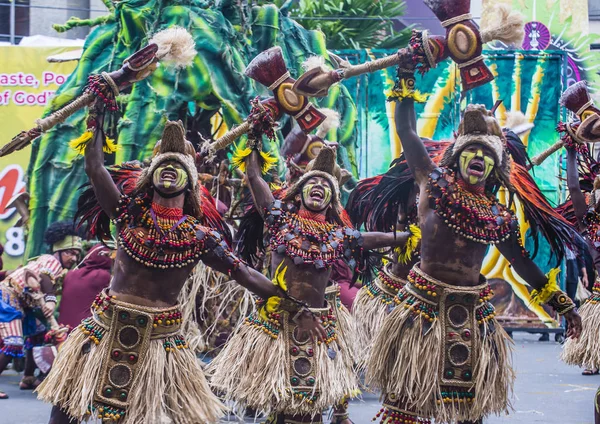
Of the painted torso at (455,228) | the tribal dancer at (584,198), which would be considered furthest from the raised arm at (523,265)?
the tribal dancer at (584,198)

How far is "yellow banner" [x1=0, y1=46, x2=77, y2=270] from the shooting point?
12.6 meters

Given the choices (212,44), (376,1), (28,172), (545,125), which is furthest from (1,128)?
(376,1)

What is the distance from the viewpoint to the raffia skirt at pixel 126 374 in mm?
5035

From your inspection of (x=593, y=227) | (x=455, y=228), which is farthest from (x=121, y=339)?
(x=593, y=227)

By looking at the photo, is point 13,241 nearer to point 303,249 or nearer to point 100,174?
point 303,249

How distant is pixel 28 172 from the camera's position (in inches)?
459

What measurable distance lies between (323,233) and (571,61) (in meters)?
15.8

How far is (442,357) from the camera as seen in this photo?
215 inches

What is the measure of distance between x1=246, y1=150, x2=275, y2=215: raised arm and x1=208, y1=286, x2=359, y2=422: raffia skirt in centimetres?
69

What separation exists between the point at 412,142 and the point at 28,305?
16.3 ft

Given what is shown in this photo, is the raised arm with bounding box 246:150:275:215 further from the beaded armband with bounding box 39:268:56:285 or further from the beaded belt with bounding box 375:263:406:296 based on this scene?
the beaded armband with bounding box 39:268:56:285

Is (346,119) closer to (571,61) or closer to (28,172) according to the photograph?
(28,172)

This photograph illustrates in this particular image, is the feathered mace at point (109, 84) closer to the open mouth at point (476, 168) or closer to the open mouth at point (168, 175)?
the open mouth at point (168, 175)

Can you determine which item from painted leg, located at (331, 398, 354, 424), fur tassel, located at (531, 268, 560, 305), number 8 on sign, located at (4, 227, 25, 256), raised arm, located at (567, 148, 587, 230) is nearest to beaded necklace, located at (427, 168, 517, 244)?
fur tassel, located at (531, 268, 560, 305)
